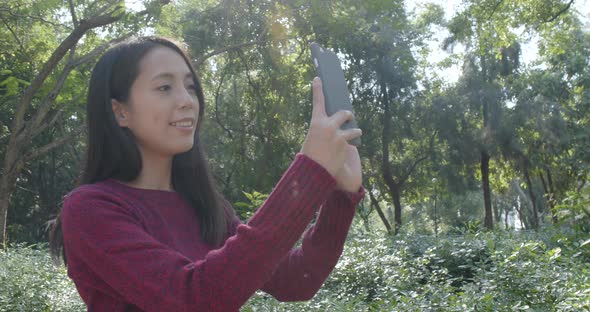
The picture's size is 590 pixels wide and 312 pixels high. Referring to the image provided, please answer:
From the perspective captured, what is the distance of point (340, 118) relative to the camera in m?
1.22

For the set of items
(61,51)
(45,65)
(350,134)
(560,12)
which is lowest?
(350,134)

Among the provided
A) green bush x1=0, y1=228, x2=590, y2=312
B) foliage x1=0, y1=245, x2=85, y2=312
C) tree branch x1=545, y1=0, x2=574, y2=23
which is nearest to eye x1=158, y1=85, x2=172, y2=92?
green bush x1=0, y1=228, x2=590, y2=312

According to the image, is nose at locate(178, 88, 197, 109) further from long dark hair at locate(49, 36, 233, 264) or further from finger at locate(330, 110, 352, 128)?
finger at locate(330, 110, 352, 128)

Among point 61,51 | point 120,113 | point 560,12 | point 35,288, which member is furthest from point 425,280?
point 560,12

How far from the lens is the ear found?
163cm

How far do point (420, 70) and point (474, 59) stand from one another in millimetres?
2508

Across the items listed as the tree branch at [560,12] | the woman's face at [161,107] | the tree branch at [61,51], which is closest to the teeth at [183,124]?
the woman's face at [161,107]

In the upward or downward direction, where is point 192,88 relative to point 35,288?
upward

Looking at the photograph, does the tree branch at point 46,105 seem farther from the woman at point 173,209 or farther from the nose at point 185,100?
the nose at point 185,100

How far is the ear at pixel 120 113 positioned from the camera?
5.36 ft

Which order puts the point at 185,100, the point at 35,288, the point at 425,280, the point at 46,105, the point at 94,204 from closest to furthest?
1. the point at 94,204
2. the point at 185,100
3. the point at 425,280
4. the point at 35,288
5. the point at 46,105

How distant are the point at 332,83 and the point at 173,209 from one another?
0.57 metres

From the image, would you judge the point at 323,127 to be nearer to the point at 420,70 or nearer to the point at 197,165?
the point at 197,165

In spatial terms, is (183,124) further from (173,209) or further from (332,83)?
(332,83)
